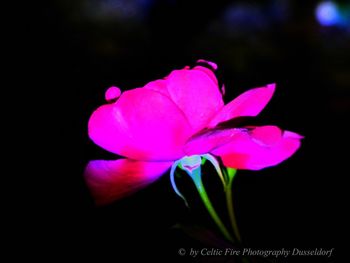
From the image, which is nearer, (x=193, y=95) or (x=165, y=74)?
(x=193, y=95)

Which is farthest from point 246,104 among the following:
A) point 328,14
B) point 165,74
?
point 328,14

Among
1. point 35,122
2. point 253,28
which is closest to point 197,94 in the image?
point 35,122

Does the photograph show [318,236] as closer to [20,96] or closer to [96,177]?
[96,177]

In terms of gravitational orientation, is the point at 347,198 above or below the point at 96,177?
below

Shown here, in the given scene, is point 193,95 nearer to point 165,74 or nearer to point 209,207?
point 209,207

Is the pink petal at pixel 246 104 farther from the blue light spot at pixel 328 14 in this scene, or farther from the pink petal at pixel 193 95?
the blue light spot at pixel 328 14

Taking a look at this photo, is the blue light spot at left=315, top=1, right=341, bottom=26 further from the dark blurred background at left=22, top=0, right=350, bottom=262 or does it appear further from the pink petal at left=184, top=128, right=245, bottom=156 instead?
the pink petal at left=184, top=128, right=245, bottom=156

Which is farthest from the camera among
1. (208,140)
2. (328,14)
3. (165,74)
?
(328,14)
